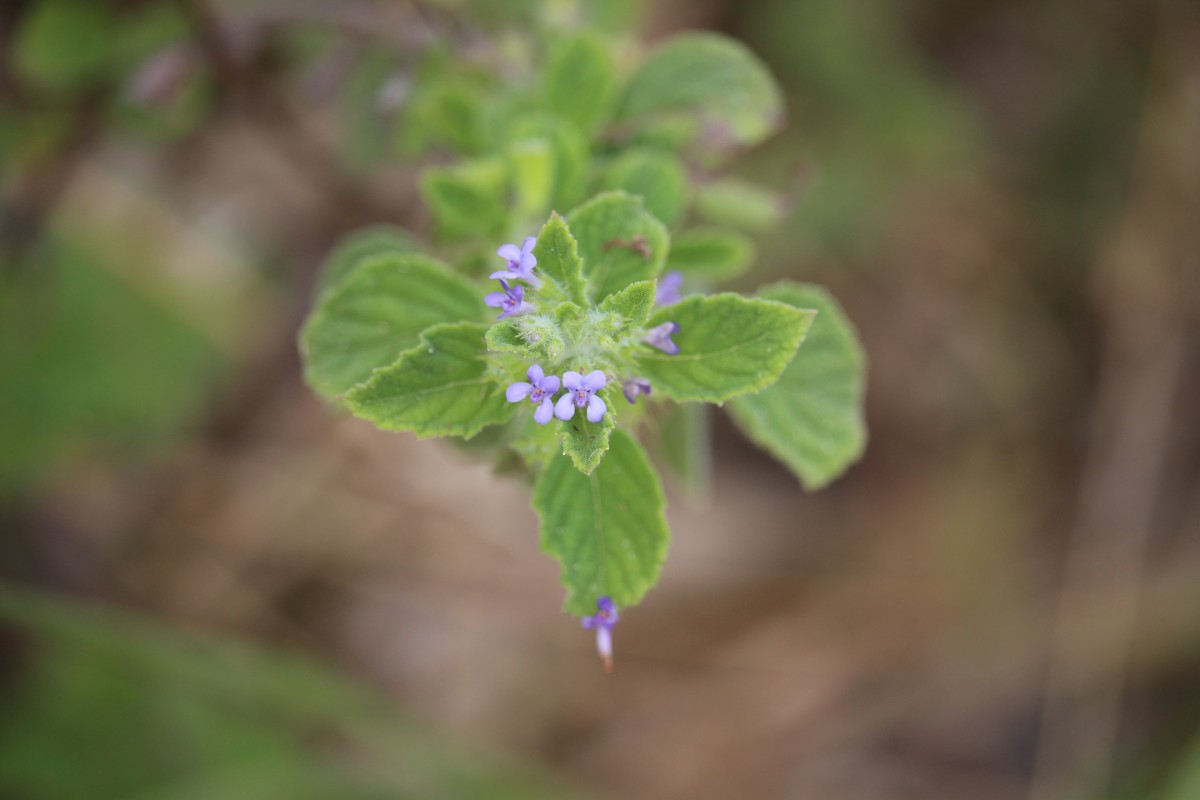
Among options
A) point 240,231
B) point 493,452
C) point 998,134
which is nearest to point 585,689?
point 240,231

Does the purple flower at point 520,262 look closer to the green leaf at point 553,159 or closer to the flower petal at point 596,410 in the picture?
the flower petal at point 596,410

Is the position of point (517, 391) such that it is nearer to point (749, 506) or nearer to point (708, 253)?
point (708, 253)

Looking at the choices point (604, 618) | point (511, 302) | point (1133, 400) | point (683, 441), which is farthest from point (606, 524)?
point (1133, 400)

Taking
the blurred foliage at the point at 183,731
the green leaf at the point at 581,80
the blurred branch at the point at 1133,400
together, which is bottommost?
the blurred foliage at the point at 183,731

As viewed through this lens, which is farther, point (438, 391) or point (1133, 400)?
point (1133, 400)

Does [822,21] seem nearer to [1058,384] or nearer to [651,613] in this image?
[1058,384]

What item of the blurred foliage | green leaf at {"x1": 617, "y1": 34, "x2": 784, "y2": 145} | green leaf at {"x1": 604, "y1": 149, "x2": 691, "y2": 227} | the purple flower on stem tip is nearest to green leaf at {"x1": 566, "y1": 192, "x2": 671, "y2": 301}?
green leaf at {"x1": 604, "y1": 149, "x2": 691, "y2": 227}

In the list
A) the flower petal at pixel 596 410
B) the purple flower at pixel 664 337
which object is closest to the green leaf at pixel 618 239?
the purple flower at pixel 664 337
